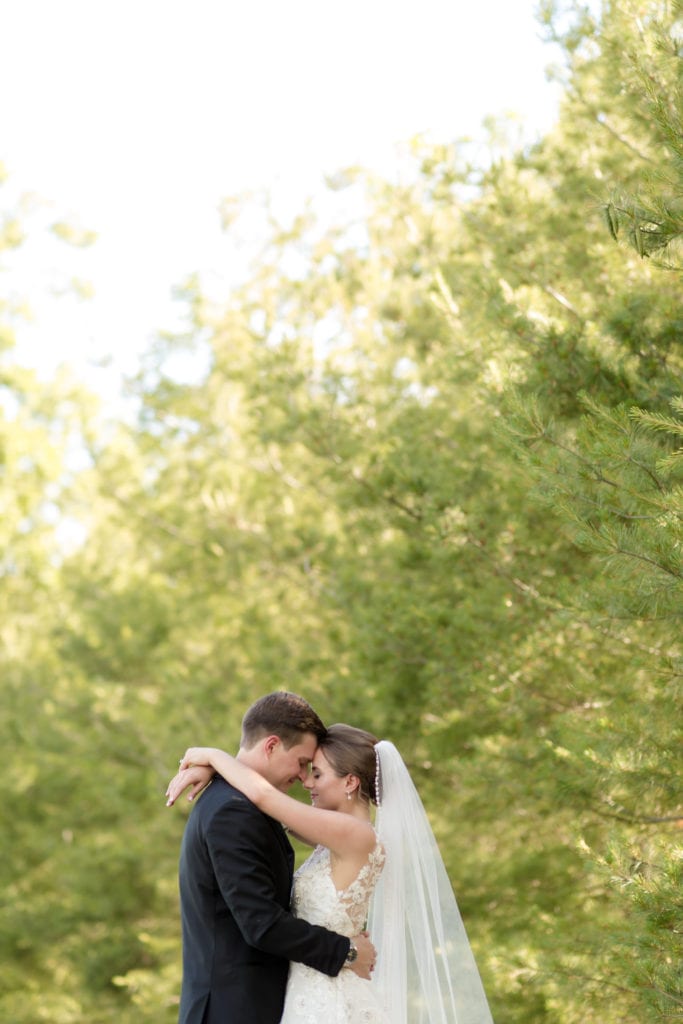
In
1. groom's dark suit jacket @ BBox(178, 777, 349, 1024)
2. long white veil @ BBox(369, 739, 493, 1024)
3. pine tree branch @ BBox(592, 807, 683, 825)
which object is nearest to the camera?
groom's dark suit jacket @ BBox(178, 777, 349, 1024)

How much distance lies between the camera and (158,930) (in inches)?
591

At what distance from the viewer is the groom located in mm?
4270

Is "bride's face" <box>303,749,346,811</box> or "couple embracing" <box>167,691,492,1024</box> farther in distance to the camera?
"bride's face" <box>303,749,346,811</box>

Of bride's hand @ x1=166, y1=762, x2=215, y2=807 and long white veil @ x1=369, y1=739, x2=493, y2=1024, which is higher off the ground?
bride's hand @ x1=166, y1=762, x2=215, y2=807

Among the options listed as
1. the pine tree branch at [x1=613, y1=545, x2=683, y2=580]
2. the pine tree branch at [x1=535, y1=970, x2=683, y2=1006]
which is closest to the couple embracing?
the pine tree branch at [x1=535, y1=970, x2=683, y2=1006]

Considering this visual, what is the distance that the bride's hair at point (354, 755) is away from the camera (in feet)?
15.9

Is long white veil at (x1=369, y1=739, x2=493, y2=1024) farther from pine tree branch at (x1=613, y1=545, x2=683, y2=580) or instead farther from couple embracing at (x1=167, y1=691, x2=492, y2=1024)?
pine tree branch at (x1=613, y1=545, x2=683, y2=580)

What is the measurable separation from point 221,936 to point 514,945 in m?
2.63

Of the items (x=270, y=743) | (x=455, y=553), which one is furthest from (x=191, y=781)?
(x=455, y=553)

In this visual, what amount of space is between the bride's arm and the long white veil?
311mm

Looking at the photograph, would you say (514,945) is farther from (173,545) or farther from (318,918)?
(173,545)

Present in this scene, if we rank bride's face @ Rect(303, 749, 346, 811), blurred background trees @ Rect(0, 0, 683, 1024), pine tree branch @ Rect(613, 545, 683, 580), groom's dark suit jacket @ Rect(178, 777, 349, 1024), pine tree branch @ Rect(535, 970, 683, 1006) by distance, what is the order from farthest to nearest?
bride's face @ Rect(303, 749, 346, 811), blurred background trees @ Rect(0, 0, 683, 1024), groom's dark suit jacket @ Rect(178, 777, 349, 1024), pine tree branch @ Rect(535, 970, 683, 1006), pine tree branch @ Rect(613, 545, 683, 580)

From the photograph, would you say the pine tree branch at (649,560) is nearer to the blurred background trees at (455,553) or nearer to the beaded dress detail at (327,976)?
the blurred background trees at (455,553)

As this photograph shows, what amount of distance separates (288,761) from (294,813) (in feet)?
0.88
